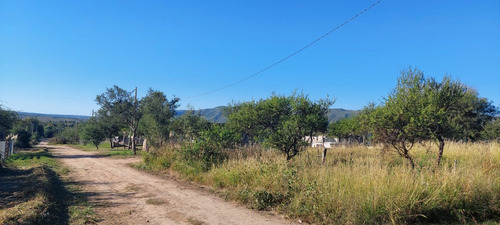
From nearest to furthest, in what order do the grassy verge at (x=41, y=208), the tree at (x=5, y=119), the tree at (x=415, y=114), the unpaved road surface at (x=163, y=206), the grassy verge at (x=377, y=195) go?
the grassy verge at (x=41, y=208), the grassy verge at (x=377, y=195), the unpaved road surface at (x=163, y=206), the tree at (x=415, y=114), the tree at (x=5, y=119)

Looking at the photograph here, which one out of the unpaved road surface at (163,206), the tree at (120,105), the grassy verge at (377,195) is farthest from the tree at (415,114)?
the tree at (120,105)

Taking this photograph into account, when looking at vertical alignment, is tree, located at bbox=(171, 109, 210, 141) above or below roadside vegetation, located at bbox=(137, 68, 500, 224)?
above

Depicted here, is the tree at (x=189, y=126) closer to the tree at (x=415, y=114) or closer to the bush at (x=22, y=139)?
the tree at (x=415, y=114)

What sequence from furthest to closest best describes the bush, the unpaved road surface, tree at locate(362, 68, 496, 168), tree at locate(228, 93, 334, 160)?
the bush
tree at locate(228, 93, 334, 160)
tree at locate(362, 68, 496, 168)
the unpaved road surface

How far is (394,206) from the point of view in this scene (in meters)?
5.85

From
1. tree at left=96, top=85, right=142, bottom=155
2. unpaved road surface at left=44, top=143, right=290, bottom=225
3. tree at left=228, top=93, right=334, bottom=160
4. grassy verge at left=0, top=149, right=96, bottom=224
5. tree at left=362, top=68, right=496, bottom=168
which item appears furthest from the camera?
tree at left=96, top=85, right=142, bottom=155

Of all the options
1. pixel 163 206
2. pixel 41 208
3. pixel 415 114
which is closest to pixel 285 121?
pixel 415 114

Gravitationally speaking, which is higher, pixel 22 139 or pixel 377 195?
pixel 22 139

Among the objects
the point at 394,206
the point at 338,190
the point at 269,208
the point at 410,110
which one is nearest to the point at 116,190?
the point at 269,208

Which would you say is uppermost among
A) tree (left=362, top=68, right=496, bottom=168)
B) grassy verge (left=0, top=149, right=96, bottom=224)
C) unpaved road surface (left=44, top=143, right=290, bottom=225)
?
tree (left=362, top=68, right=496, bottom=168)

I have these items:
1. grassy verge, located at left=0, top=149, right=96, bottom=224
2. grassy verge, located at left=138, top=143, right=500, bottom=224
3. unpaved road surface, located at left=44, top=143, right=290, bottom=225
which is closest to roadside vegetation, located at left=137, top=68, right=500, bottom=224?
grassy verge, located at left=138, top=143, right=500, bottom=224

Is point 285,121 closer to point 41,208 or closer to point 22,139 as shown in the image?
point 41,208

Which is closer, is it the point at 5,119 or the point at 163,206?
the point at 163,206

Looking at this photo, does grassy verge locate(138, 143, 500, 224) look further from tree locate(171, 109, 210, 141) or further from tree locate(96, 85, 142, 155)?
tree locate(96, 85, 142, 155)
